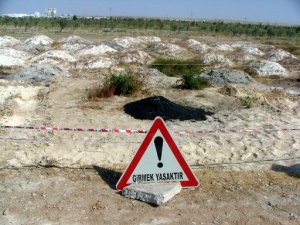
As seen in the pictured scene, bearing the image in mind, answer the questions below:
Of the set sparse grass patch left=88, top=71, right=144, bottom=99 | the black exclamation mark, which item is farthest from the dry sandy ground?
sparse grass patch left=88, top=71, right=144, bottom=99

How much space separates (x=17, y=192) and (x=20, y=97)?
6349mm

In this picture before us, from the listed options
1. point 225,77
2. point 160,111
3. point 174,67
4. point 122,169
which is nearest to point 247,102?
point 160,111

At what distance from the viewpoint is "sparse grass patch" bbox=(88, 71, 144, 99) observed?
36.0ft

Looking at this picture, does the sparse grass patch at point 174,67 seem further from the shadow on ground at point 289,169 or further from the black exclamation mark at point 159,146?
the black exclamation mark at point 159,146

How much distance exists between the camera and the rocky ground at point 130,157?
14.7ft

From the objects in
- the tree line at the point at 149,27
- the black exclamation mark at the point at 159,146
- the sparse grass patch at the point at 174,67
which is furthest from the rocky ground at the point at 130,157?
the tree line at the point at 149,27

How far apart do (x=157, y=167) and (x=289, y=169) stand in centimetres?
247

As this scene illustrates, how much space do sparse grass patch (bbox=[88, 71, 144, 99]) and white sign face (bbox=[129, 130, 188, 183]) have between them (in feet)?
20.7

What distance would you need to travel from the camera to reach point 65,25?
170 feet

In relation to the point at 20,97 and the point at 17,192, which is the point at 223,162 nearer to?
the point at 17,192

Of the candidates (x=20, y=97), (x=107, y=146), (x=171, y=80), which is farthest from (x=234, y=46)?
(x=107, y=146)

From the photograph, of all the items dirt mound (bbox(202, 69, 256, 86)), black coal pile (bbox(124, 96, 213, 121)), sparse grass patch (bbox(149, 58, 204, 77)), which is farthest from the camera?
sparse grass patch (bbox(149, 58, 204, 77))

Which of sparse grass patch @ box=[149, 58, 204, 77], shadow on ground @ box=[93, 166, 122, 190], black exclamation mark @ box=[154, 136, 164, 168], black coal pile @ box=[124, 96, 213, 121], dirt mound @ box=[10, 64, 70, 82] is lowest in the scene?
dirt mound @ box=[10, 64, 70, 82]

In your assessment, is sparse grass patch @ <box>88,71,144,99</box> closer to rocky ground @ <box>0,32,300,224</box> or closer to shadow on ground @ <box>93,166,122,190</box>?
rocky ground @ <box>0,32,300,224</box>
